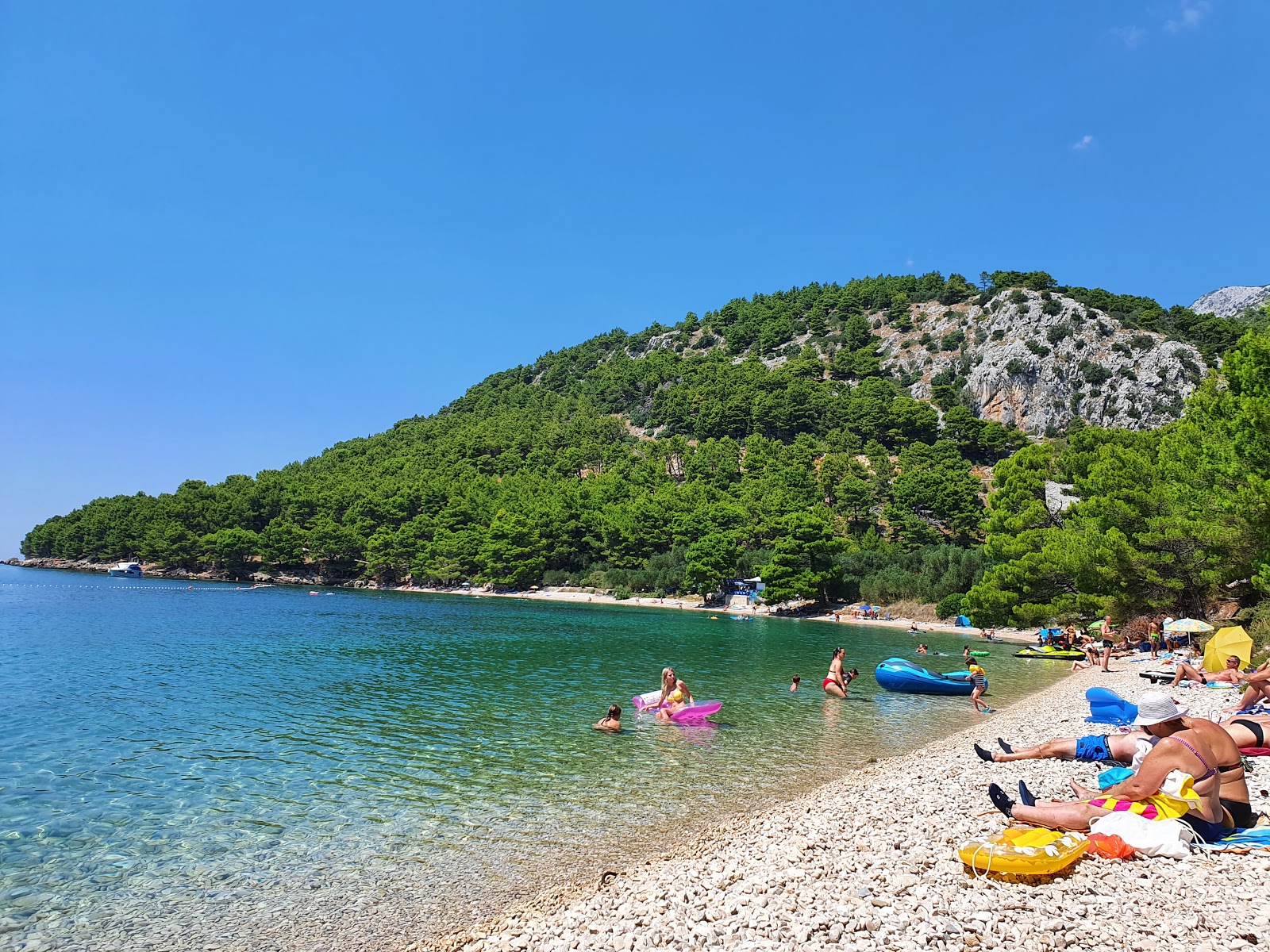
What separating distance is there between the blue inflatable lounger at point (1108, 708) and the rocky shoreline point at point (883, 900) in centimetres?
543

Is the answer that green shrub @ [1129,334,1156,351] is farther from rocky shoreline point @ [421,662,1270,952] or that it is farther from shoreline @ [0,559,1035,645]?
rocky shoreline point @ [421,662,1270,952]

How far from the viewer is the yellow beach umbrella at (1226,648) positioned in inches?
720

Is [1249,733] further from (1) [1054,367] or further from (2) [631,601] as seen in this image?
(1) [1054,367]

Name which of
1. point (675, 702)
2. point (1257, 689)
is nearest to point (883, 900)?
point (675, 702)

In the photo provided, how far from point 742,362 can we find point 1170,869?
149 m

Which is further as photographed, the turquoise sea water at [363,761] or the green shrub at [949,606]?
the green shrub at [949,606]

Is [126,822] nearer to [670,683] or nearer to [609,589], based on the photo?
[670,683]

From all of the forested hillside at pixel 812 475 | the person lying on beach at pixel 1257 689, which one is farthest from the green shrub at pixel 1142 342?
the person lying on beach at pixel 1257 689

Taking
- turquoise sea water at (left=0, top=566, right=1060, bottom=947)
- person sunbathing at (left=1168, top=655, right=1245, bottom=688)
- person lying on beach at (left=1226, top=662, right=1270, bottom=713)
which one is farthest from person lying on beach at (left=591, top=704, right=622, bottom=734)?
person sunbathing at (left=1168, top=655, right=1245, bottom=688)

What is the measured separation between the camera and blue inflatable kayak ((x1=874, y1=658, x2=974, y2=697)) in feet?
72.5

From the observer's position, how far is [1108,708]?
47.2ft

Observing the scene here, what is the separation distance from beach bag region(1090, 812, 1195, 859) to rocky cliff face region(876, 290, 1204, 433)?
11079 cm

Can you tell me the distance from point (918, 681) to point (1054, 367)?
110 m

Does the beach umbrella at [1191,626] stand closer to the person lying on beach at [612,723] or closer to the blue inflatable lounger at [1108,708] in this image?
the blue inflatable lounger at [1108,708]
